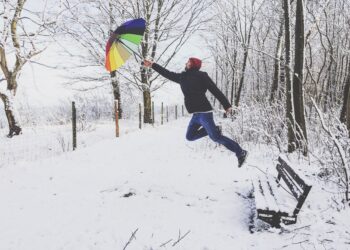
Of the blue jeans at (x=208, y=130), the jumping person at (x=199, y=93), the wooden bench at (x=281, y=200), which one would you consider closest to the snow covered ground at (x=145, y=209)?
the wooden bench at (x=281, y=200)

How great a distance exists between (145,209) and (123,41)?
276 cm

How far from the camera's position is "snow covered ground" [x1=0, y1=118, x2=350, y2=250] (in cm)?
345

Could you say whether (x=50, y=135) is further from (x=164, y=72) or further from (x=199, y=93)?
(x=199, y=93)

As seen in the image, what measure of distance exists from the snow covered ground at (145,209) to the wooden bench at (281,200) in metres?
0.13

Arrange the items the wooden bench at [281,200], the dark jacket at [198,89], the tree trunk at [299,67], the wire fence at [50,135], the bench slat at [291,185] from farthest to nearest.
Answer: the wire fence at [50,135] → the tree trunk at [299,67] → the dark jacket at [198,89] → the bench slat at [291,185] → the wooden bench at [281,200]

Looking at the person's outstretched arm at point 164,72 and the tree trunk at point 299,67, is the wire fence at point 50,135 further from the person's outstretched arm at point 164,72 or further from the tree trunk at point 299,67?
the tree trunk at point 299,67

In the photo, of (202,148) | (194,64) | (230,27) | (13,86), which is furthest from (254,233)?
(230,27)

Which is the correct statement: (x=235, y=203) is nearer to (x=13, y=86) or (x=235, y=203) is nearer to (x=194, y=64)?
(x=194, y=64)

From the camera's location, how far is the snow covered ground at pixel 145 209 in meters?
3.45

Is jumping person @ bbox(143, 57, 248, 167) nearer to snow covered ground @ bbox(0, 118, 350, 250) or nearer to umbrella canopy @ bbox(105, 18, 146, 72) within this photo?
umbrella canopy @ bbox(105, 18, 146, 72)

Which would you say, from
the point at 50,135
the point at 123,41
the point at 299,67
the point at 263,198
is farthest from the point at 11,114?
the point at 263,198

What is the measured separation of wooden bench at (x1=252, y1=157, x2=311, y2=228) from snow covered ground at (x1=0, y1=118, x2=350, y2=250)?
0.42 feet

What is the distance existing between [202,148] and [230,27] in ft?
44.1

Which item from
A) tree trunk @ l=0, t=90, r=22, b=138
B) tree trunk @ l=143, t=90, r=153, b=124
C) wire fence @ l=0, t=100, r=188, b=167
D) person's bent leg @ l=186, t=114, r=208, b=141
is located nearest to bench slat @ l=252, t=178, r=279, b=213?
person's bent leg @ l=186, t=114, r=208, b=141
